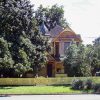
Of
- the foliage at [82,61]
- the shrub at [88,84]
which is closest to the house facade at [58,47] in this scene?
the foliage at [82,61]

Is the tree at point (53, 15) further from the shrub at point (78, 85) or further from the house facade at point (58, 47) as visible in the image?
the shrub at point (78, 85)

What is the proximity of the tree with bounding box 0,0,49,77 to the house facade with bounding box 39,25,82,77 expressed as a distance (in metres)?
13.7

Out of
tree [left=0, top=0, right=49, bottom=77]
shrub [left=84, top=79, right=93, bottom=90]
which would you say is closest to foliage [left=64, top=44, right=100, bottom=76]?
tree [left=0, top=0, right=49, bottom=77]

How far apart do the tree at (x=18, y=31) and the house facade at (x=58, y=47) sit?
538 inches

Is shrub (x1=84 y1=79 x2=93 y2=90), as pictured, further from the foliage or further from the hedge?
the foliage

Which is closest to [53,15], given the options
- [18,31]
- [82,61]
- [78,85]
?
[82,61]

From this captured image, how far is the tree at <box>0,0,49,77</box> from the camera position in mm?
44625

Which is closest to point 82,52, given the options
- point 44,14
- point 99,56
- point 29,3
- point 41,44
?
point 99,56

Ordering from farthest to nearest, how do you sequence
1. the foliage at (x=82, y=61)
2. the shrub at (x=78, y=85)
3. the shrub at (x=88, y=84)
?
the foliage at (x=82, y=61), the shrub at (x=78, y=85), the shrub at (x=88, y=84)

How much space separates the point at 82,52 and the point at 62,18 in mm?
42255

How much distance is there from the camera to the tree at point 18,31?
4462 centimetres

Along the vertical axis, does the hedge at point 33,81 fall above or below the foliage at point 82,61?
below

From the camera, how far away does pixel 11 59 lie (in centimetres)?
4353

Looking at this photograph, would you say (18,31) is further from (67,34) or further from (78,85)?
(67,34)
